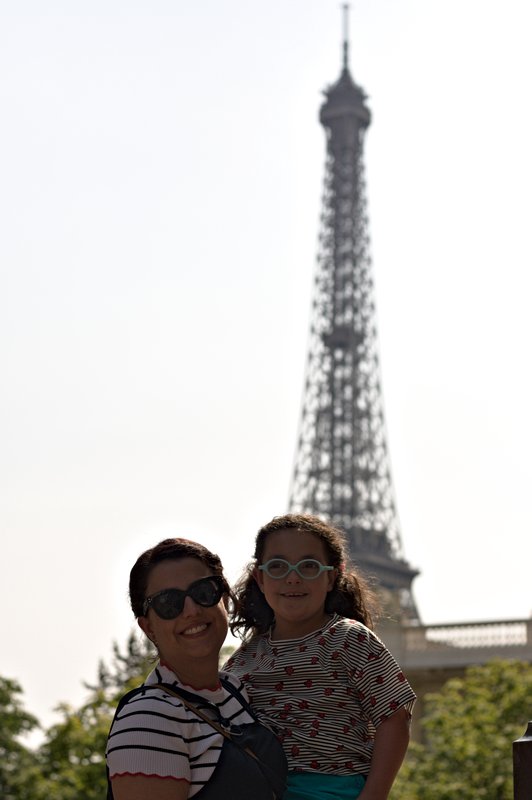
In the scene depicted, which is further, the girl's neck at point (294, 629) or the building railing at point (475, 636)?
the building railing at point (475, 636)

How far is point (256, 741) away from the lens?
5.23m

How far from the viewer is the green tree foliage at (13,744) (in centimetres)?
3859

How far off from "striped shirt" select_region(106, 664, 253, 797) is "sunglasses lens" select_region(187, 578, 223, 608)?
0.31m

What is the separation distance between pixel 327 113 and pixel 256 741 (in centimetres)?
9514

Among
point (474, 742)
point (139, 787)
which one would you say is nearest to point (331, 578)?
point (139, 787)

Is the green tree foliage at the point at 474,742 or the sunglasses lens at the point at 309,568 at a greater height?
the green tree foliage at the point at 474,742

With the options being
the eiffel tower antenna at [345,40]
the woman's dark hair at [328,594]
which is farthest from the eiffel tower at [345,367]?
the woman's dark hair at [328,594]

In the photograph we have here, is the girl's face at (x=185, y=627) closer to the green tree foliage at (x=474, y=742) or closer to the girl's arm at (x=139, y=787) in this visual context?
the girl's arm at (x=139, y=787)

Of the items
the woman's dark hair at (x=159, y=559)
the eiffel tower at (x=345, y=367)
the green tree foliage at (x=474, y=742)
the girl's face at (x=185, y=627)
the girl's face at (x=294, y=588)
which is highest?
the eiffel tower at (x=345, y=367)

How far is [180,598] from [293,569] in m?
0.70

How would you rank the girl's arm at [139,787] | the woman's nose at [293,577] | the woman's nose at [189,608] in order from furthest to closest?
the woman's nose at [293,577]
the woman's nose at [189,608]
the girl's arm at [139,787]

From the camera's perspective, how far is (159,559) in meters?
Result: 5.40

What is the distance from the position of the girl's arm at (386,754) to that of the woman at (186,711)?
358mm

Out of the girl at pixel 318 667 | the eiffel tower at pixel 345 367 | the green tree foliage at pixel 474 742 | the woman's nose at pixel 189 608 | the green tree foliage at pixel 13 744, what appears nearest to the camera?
the woman's nose at pixel 189 608
